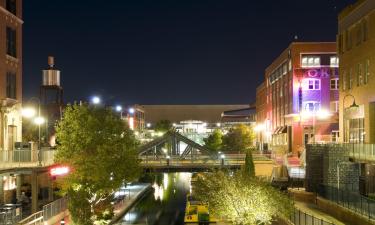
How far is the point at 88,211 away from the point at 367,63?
28006 mm

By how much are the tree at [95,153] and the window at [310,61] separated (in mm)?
47709

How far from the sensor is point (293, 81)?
282ft

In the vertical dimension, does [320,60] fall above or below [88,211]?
above

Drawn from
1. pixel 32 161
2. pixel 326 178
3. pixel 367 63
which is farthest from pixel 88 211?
pixel 367 63

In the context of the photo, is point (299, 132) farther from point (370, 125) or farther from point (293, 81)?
point (370, 125)

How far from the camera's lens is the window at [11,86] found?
4566 centimetres

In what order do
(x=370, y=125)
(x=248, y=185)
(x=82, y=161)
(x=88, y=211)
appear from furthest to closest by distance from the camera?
(x=370, y=125) < (x=82, y=161) < (x=88, y=211) < (x=248, y=185)

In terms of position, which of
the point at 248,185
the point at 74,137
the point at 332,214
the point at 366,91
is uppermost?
the point at 366,91

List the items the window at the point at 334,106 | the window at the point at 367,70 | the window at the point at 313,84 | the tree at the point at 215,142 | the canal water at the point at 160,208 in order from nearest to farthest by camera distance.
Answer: the window at the point at 367,70
the canal water at the point at 160,208
the window at the point at 334,106
the window at the point at 313,84
the tree at the point at 215,142

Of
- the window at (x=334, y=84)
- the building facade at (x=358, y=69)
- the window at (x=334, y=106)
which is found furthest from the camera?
the window at (x=334, y=84)

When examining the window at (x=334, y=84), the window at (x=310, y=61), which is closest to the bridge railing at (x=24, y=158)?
the window at (x=310, y=61)

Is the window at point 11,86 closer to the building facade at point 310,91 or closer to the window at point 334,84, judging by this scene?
the building facade at point 310,91

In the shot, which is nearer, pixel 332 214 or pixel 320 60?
pixel 332 214

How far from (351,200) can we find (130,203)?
25430 mm
